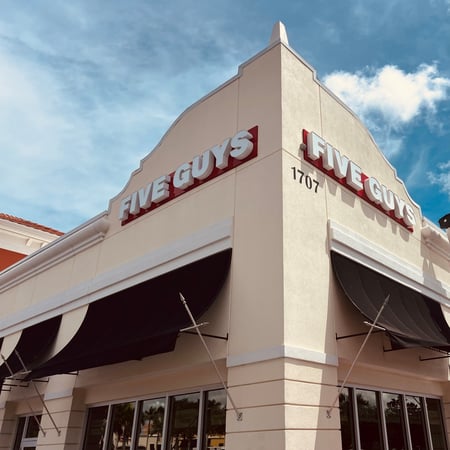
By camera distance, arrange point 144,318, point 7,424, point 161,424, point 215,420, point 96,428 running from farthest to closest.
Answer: point 7,424 → point 96,428 → point 161,424 → point 144,318 → point 215,420

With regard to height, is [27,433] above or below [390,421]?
below

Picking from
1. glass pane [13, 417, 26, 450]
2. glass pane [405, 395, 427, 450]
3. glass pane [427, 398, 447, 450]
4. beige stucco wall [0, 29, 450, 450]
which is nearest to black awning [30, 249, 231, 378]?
beige stucco wall [0, 29, 450, 450]

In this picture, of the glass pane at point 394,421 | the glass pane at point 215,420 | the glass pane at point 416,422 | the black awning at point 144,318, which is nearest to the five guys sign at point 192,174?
the black awning at point 144,318

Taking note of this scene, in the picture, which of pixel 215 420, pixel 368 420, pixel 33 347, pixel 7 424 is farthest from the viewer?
pixel 7 424

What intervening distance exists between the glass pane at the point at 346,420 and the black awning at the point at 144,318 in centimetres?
317

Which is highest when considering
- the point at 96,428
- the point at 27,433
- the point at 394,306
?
the point at 394,306

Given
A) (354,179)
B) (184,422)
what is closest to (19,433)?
(184,422)

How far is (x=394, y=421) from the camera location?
9.93m

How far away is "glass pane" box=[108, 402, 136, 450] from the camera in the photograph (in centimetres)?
1027

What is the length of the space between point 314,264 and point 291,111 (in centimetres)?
314

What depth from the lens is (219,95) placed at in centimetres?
1064

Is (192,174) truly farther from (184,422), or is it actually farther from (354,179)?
(184,422)

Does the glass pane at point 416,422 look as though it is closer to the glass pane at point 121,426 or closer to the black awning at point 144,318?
the black awning at point 144,318

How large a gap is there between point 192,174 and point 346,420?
19.1ft
